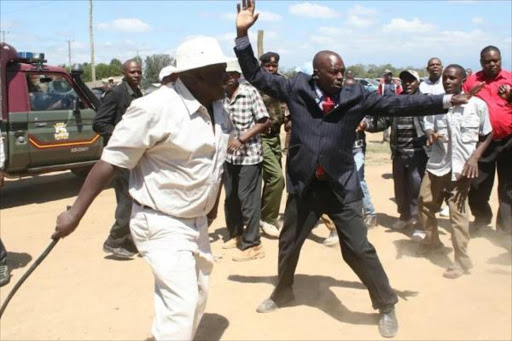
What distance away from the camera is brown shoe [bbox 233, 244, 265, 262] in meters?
5.38

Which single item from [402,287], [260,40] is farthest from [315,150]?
[260,40]

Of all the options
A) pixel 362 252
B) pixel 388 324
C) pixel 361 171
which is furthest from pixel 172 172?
pixel 361 171

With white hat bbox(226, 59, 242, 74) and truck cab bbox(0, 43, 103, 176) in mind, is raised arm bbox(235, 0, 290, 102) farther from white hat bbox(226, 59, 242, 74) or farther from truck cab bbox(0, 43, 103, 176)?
truck cab bbox(0, 43, 103, 176)

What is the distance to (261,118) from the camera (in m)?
5.35

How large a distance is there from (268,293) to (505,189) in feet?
10.1

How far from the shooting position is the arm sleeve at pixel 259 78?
3.71m

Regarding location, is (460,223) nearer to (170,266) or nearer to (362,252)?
(362,252)

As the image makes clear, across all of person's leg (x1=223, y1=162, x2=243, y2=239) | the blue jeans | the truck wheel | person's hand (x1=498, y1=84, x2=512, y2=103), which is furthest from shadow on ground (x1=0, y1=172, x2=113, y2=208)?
person's hand (x1=498, y1=84, x2=512, y2=103)

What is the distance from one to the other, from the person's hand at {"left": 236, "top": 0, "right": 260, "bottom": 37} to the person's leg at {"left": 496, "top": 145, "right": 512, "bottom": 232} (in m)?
3.57

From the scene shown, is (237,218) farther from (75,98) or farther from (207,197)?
(75,98)

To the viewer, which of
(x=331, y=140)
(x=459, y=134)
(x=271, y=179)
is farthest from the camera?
(x=271, y=179)

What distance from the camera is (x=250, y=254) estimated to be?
17.7ft

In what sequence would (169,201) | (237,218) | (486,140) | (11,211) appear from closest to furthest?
(169,201) < (486,140) < (237,218) < (11,211)

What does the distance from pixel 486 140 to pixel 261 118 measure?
7.04 feet
